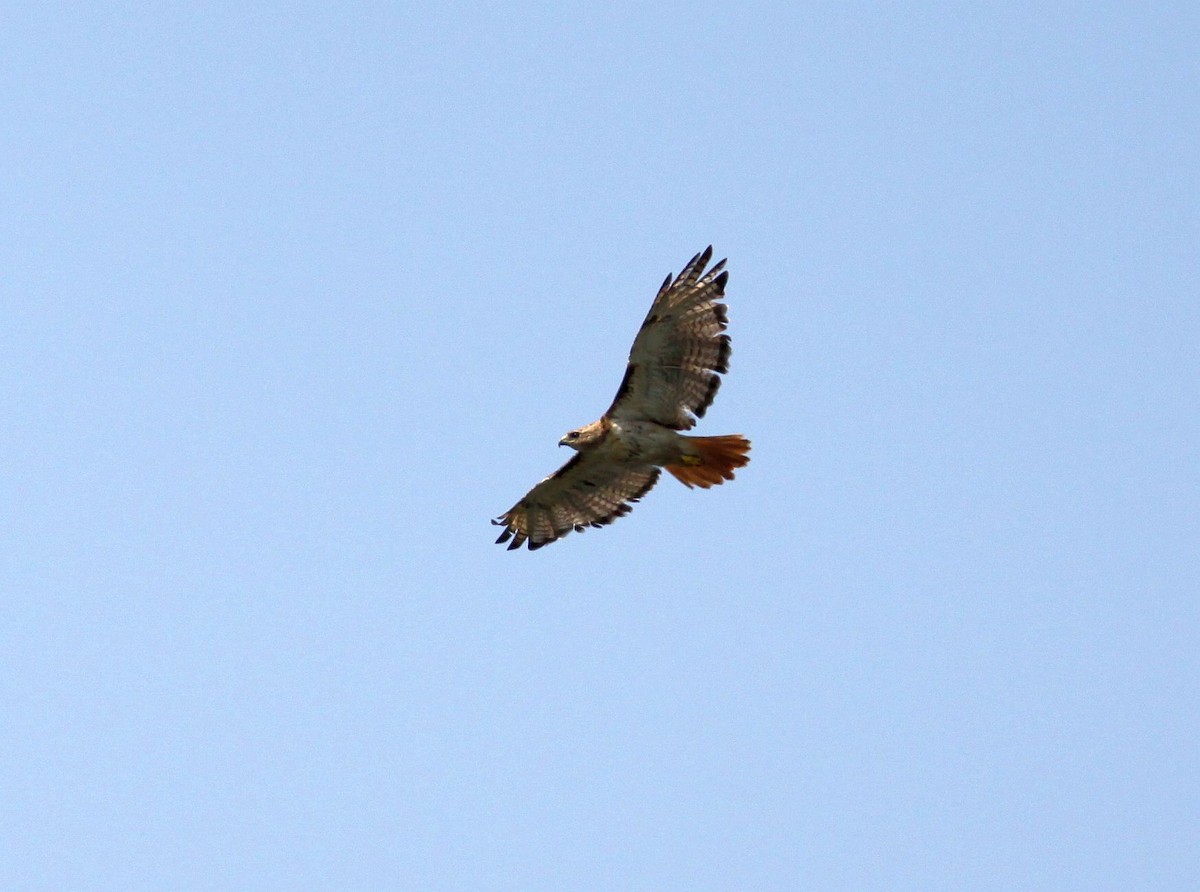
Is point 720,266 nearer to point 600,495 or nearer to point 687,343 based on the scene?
point 687,343

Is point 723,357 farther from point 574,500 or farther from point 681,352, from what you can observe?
point 574,500

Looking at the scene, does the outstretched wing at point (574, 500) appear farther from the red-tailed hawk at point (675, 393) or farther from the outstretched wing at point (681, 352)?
the outstretched wing at point (681, 352)

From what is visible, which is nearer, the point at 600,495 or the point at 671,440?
the point at 671,440

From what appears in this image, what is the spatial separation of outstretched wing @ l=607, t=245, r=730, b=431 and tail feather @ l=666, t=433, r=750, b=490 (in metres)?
0.29

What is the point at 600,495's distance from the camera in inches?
880

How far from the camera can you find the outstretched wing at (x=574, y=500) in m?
22.0

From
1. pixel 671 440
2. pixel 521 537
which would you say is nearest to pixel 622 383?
pixel 671 440

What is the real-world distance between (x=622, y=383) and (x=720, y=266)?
1526mm

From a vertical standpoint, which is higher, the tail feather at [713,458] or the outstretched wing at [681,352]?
the outstretched wing at [681,352]

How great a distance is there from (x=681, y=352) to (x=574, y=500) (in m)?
2.66

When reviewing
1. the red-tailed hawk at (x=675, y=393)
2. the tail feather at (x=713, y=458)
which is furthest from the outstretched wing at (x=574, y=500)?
the tail feather at (x=713, y=458)

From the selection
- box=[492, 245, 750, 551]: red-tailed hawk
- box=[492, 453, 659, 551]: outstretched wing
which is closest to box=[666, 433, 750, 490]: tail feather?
box=[492, 245, 750, 551]: red-tailed hawk

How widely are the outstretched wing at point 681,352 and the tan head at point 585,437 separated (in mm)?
416

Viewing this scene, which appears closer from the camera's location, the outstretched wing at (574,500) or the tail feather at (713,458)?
the tail feather at (713,458)
